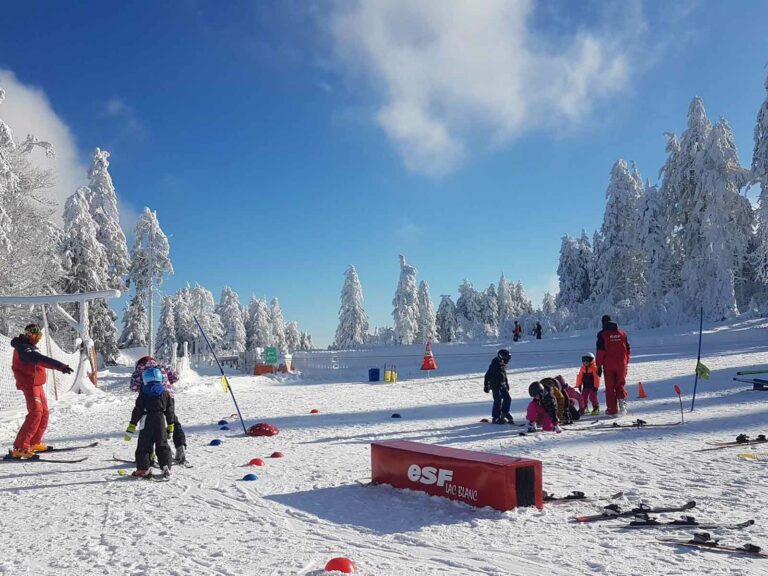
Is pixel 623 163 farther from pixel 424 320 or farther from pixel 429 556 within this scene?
pixel 429 556

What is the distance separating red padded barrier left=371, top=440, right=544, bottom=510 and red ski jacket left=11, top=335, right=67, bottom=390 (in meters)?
5.93

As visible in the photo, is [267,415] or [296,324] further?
[296,324]

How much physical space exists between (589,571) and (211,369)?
40771mm

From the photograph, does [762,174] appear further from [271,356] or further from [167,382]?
[167,382]

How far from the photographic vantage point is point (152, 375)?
328 inches

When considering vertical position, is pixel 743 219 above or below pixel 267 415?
above

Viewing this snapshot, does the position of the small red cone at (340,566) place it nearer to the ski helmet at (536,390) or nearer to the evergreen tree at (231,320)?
the ski helmet at (536,390)

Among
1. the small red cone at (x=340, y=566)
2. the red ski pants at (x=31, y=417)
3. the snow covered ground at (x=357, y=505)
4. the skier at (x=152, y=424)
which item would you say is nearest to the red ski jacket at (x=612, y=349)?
the snow covered ground at (x=357, y=505)

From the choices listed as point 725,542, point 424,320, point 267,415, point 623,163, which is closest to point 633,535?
point 725,542

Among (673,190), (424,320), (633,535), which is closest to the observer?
(633,535)

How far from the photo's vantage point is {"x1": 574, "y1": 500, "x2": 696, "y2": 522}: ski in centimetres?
570

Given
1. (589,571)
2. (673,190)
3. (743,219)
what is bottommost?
(589,571)

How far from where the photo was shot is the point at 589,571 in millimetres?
4395

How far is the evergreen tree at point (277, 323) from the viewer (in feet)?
305
